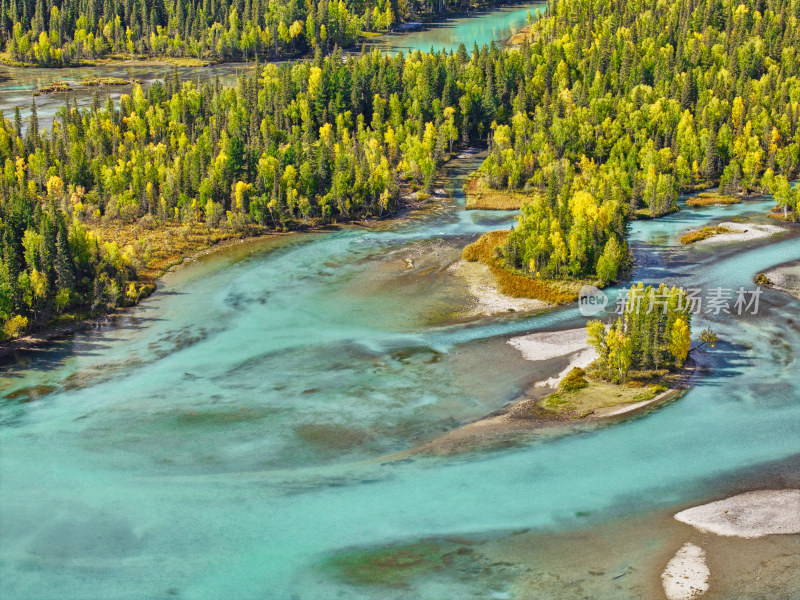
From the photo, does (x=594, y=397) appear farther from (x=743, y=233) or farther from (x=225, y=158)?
(x=225, y=158)

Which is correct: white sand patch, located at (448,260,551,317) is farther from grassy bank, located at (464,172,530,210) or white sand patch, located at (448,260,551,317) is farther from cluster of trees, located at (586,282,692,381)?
grassy bank, located at (464,172,530,210)

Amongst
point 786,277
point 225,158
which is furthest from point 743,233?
point 225,158

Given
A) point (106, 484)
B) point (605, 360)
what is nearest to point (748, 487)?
point (605, 360)

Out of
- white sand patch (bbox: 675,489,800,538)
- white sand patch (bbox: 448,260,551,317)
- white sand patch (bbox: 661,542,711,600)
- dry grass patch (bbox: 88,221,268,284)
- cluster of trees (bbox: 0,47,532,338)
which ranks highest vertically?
cluster of trees (bbox: 0,47,532,338)

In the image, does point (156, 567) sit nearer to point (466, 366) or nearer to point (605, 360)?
point (466, 366)

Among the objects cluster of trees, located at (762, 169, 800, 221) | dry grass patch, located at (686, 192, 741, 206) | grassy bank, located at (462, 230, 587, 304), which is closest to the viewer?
grassy bank, located at (462, 230, 587, 304)

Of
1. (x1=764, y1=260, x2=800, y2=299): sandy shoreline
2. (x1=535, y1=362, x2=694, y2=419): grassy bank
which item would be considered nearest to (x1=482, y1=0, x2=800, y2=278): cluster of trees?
(x1=764, y1=260, x2=800, y2=299): sandy shoreline
